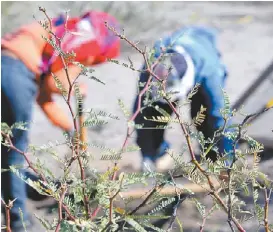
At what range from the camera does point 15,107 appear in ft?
7.76

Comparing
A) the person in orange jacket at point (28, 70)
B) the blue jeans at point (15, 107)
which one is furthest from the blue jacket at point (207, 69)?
the blue jeans at point (15, 107)

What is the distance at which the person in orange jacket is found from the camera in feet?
7.77

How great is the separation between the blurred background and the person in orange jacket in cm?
22

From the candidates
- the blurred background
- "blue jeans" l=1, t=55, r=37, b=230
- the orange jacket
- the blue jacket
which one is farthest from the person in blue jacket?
"blue jeans" l=1, t=55, r=37, b=230

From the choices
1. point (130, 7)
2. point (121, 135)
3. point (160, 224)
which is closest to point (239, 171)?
point (160, 224)

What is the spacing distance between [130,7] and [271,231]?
4.07 m

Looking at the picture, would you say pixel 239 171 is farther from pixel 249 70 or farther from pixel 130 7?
pixel 130 7

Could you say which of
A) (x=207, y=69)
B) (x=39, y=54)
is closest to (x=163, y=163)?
(x=207, y=69)

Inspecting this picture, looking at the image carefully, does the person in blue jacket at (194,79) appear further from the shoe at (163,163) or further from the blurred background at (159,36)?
the blurred background at (159,36)

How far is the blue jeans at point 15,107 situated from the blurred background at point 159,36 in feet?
0.63

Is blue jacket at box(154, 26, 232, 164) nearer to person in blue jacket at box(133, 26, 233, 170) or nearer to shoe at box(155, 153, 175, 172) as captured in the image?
person in blue jacket at box(133, 26, 233, 170)

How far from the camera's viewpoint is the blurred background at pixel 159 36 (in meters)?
3.26

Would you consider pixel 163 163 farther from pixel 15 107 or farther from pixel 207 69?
pixel 15 107

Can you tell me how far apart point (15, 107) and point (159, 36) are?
2446mm
